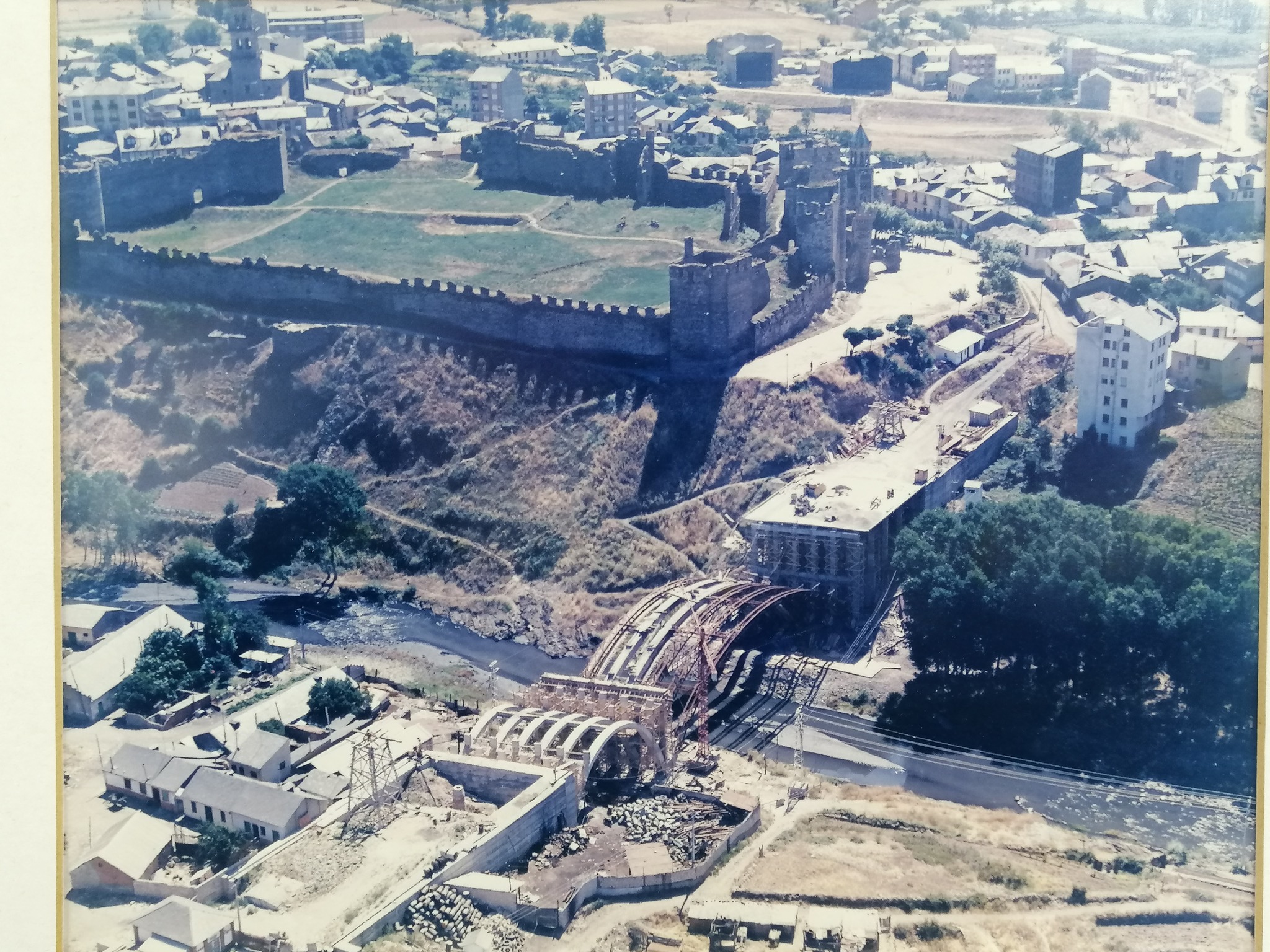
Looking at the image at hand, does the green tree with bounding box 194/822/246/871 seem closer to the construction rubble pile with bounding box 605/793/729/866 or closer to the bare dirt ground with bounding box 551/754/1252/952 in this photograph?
the bare dirt ground with bounding box 551/754/1252/952

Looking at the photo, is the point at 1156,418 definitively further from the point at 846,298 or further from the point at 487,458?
the point at 487,458

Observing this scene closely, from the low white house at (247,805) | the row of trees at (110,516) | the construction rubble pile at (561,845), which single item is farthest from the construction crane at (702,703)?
the row of trees at (110,516)

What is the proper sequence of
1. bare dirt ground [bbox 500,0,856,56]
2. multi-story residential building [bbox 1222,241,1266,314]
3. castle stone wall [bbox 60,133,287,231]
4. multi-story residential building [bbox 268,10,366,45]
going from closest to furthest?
multi-story residential building [bbox 1222,241,1266,314] < castle stone wall [bbox 60,133,287,231] < bare dirt ground [bbox 500,0,856,56] < multi-story residential building [bbox 268,10,366,45]

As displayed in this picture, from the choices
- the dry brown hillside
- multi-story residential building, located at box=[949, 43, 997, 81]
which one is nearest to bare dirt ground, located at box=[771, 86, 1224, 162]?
multi-story residential building, located at box=[949, 43, 997, 81]

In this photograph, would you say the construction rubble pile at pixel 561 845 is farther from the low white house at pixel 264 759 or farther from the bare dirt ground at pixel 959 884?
the low white house at pixel 264 759

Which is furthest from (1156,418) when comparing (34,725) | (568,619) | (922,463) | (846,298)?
(34,725)

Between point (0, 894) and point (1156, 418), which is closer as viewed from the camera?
point (0, 894)
